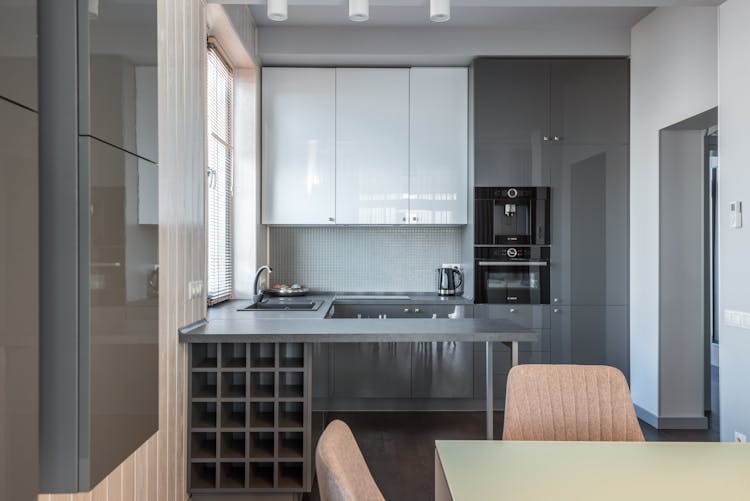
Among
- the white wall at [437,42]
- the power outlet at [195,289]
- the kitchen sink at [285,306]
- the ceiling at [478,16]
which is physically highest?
the ceiling at [478,16]

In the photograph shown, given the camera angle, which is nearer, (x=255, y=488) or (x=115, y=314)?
(x=115, y=314)

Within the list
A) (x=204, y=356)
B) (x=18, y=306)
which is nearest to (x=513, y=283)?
(x=204, y=356)

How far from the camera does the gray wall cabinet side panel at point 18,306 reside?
110 cm

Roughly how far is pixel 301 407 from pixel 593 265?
2.74 m

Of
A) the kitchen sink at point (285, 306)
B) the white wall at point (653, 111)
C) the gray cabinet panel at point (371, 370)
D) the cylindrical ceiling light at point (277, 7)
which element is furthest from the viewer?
the gray cabinet panel at point (371, 370)

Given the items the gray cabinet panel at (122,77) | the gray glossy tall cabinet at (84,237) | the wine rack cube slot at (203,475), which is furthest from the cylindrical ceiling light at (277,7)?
the wine rack cube slot at (203,475)

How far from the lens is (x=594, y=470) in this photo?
1358 mm

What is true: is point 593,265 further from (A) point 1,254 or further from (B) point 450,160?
(A) point 1,254

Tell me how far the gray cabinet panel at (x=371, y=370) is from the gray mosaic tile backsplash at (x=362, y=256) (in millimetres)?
775

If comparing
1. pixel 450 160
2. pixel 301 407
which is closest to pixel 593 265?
pixel 450 160

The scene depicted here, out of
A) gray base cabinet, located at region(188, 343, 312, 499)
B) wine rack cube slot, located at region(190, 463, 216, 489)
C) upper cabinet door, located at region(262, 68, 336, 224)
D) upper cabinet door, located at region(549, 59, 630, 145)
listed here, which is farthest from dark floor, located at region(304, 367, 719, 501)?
upper cabinet door, located at region(549, 59, 630, 145)

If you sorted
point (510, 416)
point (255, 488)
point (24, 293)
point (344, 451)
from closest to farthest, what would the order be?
1. point (344, 451)
2. point (24, 293)
3. point (510, 416)
4. point (255, 488)

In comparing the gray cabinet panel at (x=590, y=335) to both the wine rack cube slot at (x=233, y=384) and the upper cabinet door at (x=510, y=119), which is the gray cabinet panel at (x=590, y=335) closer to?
the upper cabinet door at (x=510, y=119)

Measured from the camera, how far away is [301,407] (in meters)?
2.66
